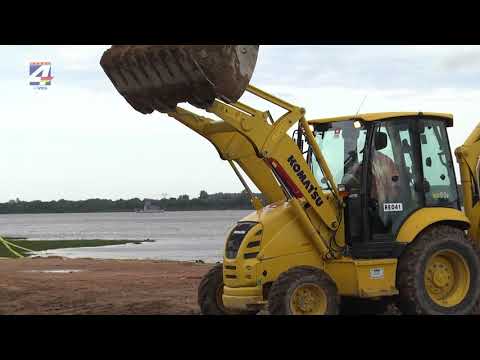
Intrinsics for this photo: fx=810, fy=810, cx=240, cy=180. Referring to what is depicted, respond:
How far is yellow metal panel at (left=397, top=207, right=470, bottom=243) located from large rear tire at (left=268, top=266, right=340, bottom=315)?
3.95ft

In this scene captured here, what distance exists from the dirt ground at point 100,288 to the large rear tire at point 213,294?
1.79 metres

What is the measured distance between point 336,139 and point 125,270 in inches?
501

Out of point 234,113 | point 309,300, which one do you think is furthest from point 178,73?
point 309,300

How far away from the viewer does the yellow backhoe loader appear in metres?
9.67

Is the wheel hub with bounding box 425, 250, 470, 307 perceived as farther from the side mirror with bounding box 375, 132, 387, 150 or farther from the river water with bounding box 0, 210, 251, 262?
the river water with bounding box 0, 210, 251, 262

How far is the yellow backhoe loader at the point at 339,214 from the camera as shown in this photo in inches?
381

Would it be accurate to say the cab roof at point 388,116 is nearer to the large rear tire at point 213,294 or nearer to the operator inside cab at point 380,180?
the operator inside cab at point 380,180

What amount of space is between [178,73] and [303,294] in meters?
2.98

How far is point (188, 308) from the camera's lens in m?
13.1

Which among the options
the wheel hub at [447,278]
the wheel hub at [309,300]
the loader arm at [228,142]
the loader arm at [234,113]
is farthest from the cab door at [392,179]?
the loader arm at [228,142]

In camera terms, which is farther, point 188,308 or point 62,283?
point 62,283

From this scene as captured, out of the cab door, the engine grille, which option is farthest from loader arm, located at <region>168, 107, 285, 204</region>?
the cab door
